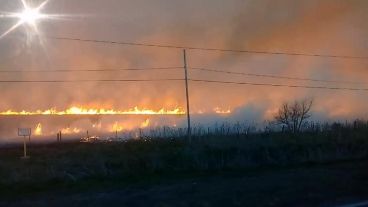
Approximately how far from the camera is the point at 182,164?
30.5 meters

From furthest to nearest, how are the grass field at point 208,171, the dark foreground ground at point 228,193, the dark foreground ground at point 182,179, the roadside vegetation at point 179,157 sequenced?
the roadside vegetation at point 179,157, the grass field at point 208,171, the dark foreground ground at point 182,179, the dark foreground ground at point 228,193

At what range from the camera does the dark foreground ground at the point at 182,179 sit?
1516 cm

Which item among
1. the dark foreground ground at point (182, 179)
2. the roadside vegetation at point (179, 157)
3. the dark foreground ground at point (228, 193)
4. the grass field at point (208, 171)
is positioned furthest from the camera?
the roadside vegetation at point (179, 157)

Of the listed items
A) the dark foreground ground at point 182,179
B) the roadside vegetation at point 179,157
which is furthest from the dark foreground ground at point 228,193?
the roadside vegetation at point 179,157

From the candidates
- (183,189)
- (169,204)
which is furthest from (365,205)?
(183,189)

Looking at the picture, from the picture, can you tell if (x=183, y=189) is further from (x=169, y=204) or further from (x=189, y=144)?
(x=189, y=144)

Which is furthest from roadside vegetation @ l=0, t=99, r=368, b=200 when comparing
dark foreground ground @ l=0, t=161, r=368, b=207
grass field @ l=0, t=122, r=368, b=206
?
dark foreground ground @ l=0, t=161, r=368, b=207

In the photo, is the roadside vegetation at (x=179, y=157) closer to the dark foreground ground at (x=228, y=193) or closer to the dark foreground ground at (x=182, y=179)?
the dark foreground ground at (x=182, y=179)

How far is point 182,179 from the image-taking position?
21875 millimetres

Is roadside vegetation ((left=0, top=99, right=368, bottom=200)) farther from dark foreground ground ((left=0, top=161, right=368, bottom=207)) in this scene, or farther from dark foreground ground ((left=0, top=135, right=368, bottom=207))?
dark foreground ground ((left=0, top=161, right=368, bottom=207))

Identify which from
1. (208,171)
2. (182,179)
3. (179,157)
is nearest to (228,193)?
(182,179)

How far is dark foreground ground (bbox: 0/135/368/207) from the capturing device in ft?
49.7

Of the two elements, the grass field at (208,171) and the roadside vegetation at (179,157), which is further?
the roadside vegetation at (179,157)

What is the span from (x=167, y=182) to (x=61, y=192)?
4.01m
